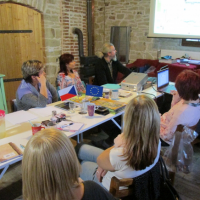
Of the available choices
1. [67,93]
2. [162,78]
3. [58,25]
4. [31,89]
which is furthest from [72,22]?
[31,89]

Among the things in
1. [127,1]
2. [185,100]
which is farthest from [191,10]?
[185,100]

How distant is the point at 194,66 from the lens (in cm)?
441

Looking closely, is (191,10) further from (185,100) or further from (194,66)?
(185,100)

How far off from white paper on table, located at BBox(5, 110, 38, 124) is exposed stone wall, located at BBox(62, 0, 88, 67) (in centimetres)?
332

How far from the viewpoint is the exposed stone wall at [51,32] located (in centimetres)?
463

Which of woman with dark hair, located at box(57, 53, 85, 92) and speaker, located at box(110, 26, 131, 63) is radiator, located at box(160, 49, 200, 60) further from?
woman with dark hair, located at box(57, 53, 85, 92)

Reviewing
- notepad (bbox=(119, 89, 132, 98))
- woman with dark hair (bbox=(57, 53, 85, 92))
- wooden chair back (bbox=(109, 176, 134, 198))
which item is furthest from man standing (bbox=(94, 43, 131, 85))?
wooden chair back (bbox=(109, 176, 134, 198))

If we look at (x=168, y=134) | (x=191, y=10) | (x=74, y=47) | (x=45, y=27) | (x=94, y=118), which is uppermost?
(x=191, y=10)

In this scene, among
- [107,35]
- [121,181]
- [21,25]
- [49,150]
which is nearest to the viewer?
[49,150]

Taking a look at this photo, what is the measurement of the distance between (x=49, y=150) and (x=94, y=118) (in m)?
1.35

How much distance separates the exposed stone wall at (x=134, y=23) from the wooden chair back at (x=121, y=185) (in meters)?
4.33

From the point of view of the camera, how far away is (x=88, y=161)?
1.81 metres

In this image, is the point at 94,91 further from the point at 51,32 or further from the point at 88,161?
the point at 51,32

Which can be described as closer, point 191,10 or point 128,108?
point 128,108
